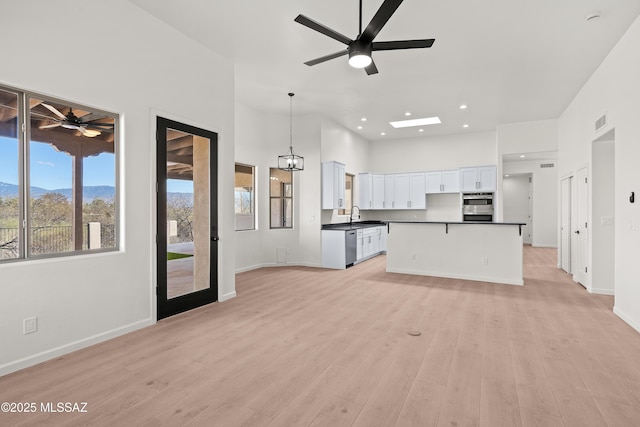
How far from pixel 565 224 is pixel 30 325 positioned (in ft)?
27.4

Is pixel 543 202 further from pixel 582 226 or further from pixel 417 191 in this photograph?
pixel 582 226

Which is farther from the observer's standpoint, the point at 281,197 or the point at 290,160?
the point at 281,197

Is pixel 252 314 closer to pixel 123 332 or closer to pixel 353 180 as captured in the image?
pixel 123 332

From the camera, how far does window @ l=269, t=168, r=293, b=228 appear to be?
732 centimetres

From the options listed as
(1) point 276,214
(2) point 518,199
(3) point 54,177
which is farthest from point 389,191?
(3) point 54,177

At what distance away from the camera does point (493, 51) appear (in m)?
4.38

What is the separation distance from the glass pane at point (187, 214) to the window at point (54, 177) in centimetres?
66

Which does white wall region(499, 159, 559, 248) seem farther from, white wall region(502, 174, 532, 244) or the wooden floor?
the wooden floor

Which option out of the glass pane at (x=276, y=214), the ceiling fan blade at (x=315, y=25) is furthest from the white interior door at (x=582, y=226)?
the glass pane at (x=276, y=214)

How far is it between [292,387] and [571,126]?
695cm

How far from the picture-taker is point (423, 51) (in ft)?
14.4

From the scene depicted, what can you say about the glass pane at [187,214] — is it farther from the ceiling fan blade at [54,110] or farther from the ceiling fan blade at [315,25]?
the ceiling fan blade at [315,25]

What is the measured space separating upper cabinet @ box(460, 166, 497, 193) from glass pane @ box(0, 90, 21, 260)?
8832 mm

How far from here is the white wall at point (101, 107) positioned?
2.59 m
